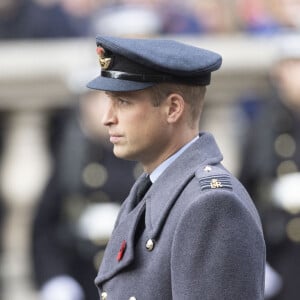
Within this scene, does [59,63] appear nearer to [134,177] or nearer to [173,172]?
[134,177]

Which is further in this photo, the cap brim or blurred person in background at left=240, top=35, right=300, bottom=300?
blurred person in background at left=240, top=35, right=300, bottom=300

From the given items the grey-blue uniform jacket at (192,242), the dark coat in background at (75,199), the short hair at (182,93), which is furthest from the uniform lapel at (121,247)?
the dark coat in background at (75,199)

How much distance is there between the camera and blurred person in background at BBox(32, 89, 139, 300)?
28.0ft

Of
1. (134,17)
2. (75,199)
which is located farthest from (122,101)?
(134,17)

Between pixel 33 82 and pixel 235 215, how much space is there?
5.21 m

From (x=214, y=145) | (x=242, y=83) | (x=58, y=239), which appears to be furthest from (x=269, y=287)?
(x=214, y=145)

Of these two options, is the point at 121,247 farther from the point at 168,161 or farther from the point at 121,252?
the point at 168,161

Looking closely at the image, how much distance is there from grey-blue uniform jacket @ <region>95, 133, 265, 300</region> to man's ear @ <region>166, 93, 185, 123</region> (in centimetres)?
14

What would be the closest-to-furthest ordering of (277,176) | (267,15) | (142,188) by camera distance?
(142,188) < (277,176) < (267,15)

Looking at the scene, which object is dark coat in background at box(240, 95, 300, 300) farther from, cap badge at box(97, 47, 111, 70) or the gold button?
the gold button

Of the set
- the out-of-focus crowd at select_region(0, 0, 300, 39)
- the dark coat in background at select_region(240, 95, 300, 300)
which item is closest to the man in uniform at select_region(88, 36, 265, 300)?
the dark coat in background at select_region(240, 95, 300, 300)

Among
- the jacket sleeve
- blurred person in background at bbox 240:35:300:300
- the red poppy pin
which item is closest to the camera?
the jacket sleeve

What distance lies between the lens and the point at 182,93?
4.69 m

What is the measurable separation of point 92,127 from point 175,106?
3.96m
